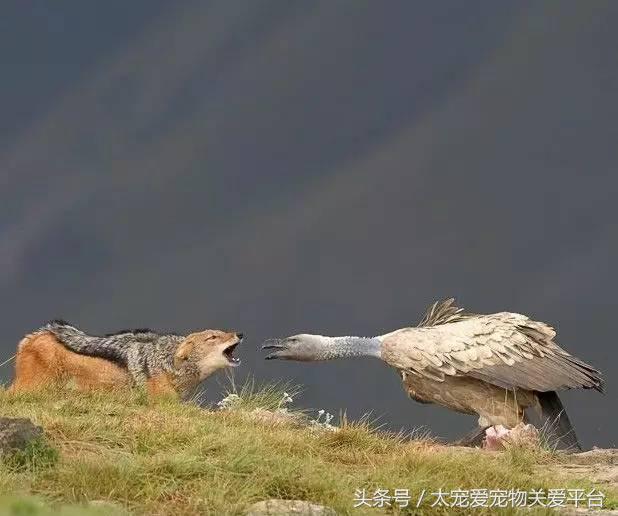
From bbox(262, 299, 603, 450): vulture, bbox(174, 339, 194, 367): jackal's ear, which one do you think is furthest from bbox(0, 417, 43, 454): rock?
bbox(262, 299, 603, 450): vulture

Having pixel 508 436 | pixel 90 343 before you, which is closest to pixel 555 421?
pixel 508 436

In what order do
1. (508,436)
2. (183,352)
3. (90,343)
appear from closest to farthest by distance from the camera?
(183,352), (90,343), (508,436)

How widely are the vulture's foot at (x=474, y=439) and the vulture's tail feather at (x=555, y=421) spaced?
29.9 inches

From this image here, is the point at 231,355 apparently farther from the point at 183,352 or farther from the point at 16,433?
the point at 16,433

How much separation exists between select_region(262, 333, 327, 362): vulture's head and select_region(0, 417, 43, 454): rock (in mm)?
5932

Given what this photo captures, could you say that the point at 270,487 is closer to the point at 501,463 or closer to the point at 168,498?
the point at 168,498

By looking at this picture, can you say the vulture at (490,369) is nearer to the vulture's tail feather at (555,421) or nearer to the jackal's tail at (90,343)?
the vulture's tail feather at (555,421)

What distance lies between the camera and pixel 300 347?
14.6m

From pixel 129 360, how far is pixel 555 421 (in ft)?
17.8

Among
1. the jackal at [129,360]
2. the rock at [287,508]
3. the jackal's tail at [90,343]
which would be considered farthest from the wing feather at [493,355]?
the rock at [287,508]

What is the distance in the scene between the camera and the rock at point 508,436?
42.7 ft

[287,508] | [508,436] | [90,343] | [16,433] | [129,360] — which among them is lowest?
[287,508]

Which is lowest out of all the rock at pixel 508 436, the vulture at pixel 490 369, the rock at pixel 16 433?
the rock at pixel 508 436

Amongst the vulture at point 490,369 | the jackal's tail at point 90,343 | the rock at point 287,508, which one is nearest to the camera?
the rock at point 287,508
